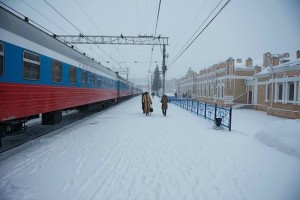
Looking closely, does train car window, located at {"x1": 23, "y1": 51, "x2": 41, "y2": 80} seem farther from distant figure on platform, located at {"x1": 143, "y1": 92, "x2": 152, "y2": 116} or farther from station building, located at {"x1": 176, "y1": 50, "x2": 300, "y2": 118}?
station building, located at {"x1": 176, "y1": 50, "x2": 300, "y2": 118}

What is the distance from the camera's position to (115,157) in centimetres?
606

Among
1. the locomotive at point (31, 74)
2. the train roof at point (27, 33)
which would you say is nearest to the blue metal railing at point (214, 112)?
the locomotive at point (31, 74)

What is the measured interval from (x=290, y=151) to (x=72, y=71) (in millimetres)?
8494

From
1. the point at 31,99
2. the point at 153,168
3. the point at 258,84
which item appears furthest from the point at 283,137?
the point at 258,84

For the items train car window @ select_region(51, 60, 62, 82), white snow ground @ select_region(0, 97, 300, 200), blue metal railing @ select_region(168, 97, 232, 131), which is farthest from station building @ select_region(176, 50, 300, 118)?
train car window @ select_region(51, 60, 62, 82)

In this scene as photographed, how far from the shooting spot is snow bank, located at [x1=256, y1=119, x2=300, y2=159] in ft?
21.5

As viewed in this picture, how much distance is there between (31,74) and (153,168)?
14.2 feet

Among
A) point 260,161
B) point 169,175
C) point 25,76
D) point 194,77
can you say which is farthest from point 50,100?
point 194,77

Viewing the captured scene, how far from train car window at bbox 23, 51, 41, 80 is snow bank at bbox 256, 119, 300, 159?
23.3 feet

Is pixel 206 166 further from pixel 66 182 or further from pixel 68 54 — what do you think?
pixel 68 54

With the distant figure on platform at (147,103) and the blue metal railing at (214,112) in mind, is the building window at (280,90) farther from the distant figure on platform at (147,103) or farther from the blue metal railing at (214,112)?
the distant figure on platform at (147,103)

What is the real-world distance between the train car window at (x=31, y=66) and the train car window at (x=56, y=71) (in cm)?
110

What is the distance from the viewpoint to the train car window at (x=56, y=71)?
865cm

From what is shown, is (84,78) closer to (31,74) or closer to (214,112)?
(31,74)
